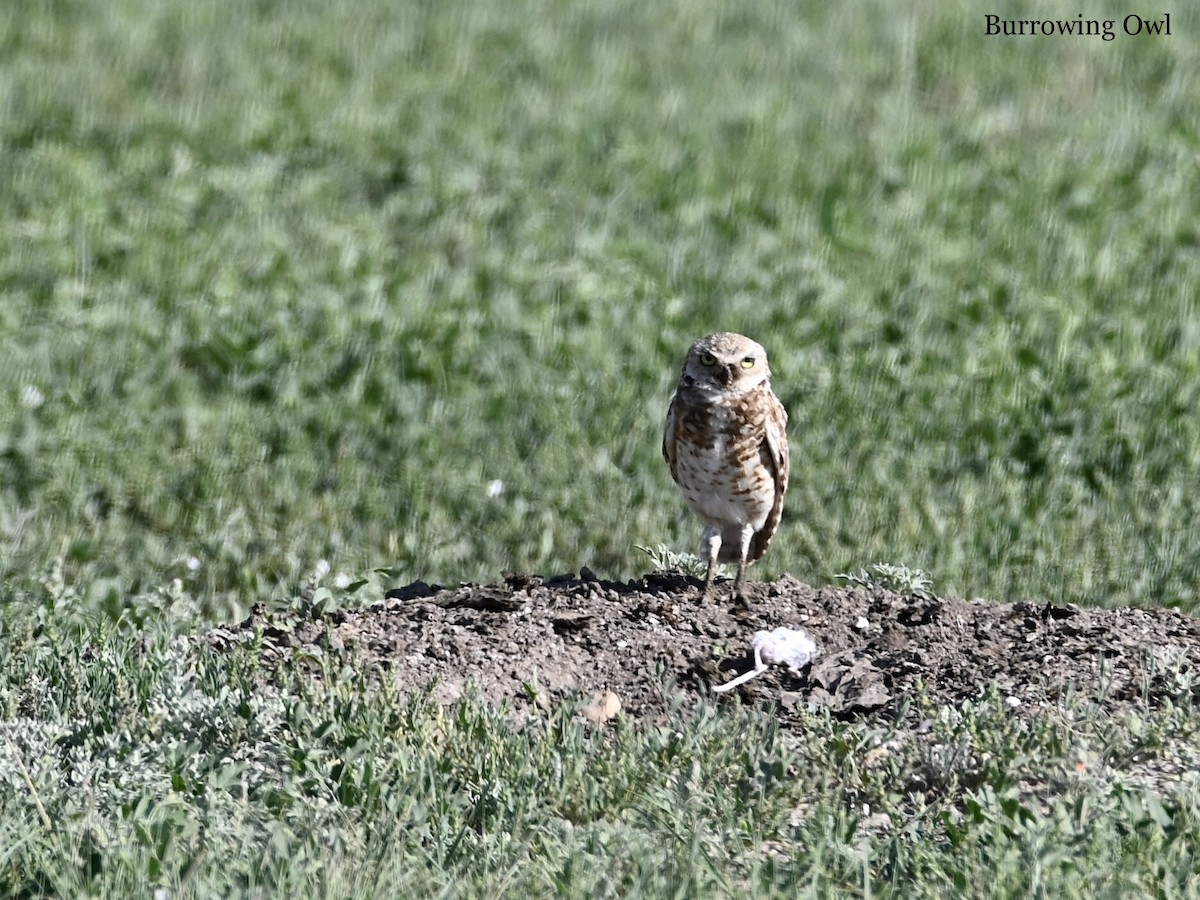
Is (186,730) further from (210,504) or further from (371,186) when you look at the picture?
(371,186)

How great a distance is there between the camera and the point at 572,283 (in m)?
9.48

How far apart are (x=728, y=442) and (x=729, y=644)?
699mm

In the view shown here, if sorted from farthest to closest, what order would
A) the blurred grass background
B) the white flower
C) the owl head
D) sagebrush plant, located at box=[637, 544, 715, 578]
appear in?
1. the white flower
2. the blurred grass background
3. sagebrush plant, located at box=[637, 544, 715, 578]
4. the owl head

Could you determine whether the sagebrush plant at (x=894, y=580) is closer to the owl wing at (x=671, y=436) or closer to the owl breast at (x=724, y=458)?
the owl breast at (x=724, y=458)

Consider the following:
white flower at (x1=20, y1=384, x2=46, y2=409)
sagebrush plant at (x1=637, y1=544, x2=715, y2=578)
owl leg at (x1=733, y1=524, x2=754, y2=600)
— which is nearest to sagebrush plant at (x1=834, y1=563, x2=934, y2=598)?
owl leg at (x1=733, y1=524, x2=754, y2=600)

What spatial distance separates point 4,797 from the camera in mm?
4527

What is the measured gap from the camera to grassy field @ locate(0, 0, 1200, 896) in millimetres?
4496

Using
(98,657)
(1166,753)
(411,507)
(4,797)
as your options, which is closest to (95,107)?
(411,507)

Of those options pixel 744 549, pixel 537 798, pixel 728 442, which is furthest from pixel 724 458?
pixel 537 798

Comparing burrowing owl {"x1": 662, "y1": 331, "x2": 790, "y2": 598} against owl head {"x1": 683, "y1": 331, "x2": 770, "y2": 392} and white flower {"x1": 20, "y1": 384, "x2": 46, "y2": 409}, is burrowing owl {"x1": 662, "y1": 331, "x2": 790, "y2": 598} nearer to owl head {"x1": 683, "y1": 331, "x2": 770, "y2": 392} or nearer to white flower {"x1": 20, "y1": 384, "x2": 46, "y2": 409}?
owl head {"x1": 683, "y1": 331, "x2": 770, "y2": 392}

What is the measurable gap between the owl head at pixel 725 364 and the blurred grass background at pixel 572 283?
1351 millimetres

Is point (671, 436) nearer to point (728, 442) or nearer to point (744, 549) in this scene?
point (728, 442)

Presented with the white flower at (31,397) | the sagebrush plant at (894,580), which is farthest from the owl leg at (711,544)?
the white flower at (31,397)

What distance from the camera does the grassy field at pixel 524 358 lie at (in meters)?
4.50
